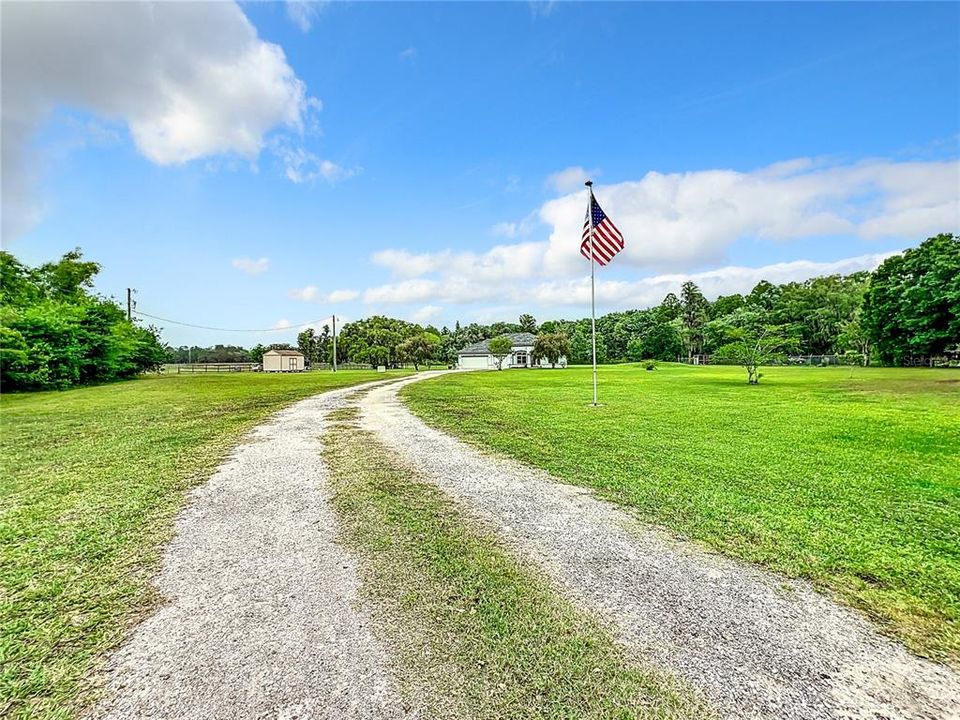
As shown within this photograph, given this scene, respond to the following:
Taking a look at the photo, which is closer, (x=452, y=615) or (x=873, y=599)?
(x=452, y=615)

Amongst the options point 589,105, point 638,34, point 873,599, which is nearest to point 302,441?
point 873,599

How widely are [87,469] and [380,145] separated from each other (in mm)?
19485

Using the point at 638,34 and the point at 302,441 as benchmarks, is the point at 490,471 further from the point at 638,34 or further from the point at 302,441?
the point at 638,34

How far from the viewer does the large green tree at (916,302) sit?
2986 centimetres

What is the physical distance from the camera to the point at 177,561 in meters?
3.28

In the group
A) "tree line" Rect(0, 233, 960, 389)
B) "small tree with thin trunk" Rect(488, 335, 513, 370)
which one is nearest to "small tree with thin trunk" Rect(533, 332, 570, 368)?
"tree line" Rect(0, 233, 960, 389)

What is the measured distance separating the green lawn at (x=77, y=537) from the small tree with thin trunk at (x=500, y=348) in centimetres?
4638

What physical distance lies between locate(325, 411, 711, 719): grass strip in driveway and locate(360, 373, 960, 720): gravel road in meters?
0.19

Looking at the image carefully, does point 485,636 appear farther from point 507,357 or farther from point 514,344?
point 514,344

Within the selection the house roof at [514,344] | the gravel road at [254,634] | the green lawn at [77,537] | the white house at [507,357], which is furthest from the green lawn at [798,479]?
the house roof at [514,344]

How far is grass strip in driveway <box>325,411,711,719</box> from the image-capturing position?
6.21 ft

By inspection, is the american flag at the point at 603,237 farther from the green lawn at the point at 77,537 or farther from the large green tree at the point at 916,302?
the large green tree at the point at 916,302

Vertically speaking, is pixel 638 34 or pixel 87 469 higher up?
pixel 638 34

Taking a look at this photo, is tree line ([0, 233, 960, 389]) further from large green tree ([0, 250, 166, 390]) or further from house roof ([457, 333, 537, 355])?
house roof ([457, 333, 537, 355])
